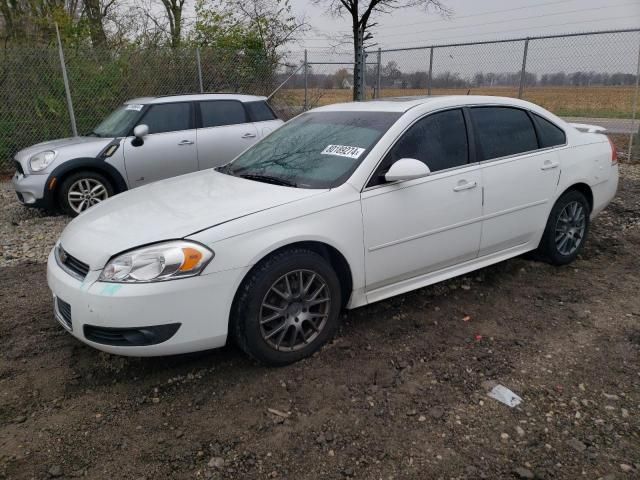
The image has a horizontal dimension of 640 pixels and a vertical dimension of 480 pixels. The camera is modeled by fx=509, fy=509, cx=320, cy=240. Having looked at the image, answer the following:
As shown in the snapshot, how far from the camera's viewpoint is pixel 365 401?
109 inches

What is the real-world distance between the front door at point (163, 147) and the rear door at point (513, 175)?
14.3 feet

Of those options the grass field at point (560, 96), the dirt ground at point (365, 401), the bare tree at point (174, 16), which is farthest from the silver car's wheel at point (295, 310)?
the bare tree at point (174, 16)

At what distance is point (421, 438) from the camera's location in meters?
2.48

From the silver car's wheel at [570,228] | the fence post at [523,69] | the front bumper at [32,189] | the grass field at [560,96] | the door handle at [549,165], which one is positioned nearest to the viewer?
the door handle at [549,165]

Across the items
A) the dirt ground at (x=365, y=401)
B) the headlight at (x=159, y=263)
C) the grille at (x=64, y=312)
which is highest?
the headlight at (x=159, y=263)

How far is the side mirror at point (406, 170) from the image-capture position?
3.21 metres

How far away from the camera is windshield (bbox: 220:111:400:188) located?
3.35m

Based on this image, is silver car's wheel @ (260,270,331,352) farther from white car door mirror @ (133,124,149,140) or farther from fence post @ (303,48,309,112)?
fence post @ (303,48,309,112)

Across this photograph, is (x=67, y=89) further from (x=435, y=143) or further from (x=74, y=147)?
(x=435, y=143)

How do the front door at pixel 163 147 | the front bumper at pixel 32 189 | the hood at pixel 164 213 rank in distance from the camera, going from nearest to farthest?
the hood at pixel 164 213 < the front bumper at pixel 32 189 < the front door at pixel 163 147

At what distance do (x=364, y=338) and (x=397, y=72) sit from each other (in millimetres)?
10259

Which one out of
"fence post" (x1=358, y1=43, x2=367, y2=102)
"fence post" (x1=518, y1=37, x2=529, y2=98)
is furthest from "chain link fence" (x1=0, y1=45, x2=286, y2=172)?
"fence post" (x1=518, y1=37, x2=529, y2=98)

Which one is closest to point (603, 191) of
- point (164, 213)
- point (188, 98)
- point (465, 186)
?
point (465, 186)

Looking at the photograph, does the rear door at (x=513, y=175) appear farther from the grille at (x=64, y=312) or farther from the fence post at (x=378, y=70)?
the fence post at (x=378, y=70)
